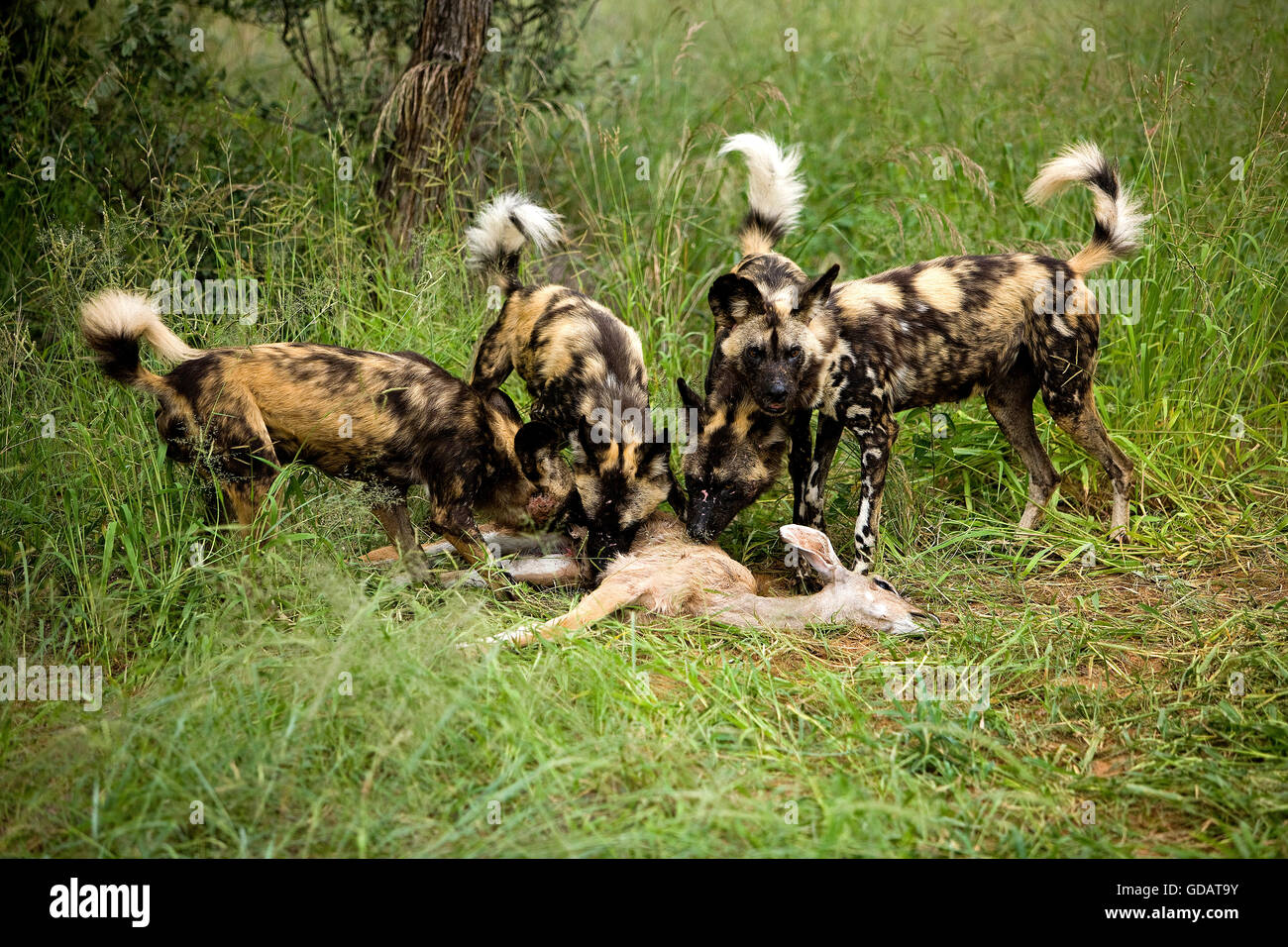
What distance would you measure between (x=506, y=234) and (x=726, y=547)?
1.72 metres

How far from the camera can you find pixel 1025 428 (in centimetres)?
491

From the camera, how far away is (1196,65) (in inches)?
263

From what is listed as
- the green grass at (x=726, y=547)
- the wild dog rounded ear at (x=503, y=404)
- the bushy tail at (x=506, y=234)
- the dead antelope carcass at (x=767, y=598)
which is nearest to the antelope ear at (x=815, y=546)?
the dead antelope carcass at (x=767, y=598)

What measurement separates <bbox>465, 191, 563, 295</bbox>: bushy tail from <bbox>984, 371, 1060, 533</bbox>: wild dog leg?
2.11 metres

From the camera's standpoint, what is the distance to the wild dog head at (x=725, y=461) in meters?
4.41

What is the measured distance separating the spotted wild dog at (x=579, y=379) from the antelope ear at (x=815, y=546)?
25.2 inches

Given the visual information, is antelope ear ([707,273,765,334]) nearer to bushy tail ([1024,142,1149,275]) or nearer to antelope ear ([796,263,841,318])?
antelope ear ([796,263,841,318])

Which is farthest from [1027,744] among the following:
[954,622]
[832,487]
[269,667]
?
[269,667]

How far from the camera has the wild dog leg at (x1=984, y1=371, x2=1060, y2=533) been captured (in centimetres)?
487

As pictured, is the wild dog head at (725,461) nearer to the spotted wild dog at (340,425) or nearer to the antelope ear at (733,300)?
the antelope ear at (733,300)

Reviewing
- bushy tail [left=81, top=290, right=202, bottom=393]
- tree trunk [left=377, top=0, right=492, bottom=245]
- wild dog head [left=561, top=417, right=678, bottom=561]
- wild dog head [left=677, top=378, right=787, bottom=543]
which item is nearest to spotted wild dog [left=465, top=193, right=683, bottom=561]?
wild dog head [left=561, top=417, right=678, bottom=561]

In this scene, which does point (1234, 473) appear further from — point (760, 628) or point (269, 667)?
point (269, 667)

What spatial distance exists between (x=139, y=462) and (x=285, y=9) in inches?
129

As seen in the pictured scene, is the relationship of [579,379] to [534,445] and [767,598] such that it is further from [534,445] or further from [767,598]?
[767,598]
